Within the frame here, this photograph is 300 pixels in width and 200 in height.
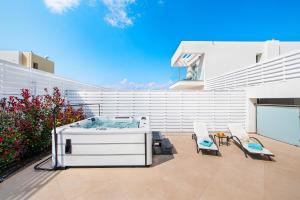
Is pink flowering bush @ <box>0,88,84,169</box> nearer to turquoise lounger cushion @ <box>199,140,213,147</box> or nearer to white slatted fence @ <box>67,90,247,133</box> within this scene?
white slatted fence @ <box>67,90,247,133</box>

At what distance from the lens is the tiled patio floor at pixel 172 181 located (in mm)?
3283

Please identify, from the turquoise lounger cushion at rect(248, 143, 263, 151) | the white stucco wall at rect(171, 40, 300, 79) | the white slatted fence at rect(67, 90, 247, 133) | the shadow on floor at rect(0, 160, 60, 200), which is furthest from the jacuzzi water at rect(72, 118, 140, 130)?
the white stucco wall at rect(171, 40, 300, 79)

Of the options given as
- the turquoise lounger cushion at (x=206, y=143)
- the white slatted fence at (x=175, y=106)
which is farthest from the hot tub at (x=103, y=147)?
the white slatted fence at (x=175, y=106)

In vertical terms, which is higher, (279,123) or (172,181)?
(279,123)

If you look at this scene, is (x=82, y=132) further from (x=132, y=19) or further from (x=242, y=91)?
(x=132, y=19)

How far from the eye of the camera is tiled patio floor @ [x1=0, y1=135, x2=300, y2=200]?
328cm

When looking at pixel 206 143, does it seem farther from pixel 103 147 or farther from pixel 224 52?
pixel 224 52

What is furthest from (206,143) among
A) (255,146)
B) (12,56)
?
(12,56)

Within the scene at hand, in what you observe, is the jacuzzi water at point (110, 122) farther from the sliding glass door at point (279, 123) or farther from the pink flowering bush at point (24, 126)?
the sliding glass door at point (279, 123)

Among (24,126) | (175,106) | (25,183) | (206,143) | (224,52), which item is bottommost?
(25,183)

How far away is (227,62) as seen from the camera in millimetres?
15664

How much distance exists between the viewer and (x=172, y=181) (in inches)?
150

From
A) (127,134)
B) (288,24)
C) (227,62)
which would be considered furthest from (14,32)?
(288,24)

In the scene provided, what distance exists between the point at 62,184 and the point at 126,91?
605cm
